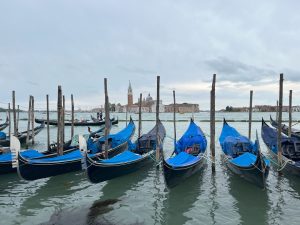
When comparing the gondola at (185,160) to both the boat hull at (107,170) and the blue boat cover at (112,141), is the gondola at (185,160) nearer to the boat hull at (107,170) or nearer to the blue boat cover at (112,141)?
the boat hull at (107,170)

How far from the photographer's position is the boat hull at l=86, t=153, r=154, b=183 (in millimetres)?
9172

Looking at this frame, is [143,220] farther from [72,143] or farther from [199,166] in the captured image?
[72,143]

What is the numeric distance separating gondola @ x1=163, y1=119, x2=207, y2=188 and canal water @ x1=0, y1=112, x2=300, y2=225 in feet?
1.18

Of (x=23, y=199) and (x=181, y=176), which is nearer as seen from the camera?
(x=23, y=199)

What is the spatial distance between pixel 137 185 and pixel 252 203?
11.5 feet

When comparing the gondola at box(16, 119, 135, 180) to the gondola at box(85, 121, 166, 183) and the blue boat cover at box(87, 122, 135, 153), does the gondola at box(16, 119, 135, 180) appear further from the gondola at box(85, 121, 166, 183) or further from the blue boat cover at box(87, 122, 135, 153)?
the gondola at box(85, 121, 166, 183)

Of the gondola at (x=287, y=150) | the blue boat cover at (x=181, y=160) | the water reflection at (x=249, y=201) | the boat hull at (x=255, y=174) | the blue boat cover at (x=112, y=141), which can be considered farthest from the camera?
the blue boat cover at (x=112, y=141)

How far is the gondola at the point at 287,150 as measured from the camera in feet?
34.0

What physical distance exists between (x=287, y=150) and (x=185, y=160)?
4.86 metres

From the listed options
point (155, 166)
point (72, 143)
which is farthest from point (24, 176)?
point (72, 143)

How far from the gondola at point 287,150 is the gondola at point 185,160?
2786mm

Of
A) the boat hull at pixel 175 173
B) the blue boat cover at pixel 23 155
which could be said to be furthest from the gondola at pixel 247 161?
the blue boat cover at pixel 23 155

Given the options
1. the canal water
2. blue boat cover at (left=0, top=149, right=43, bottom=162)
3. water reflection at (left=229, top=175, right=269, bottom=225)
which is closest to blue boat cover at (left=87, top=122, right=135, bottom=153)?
blue boat cover at (left=0, top=149, right=43, bottom=162)

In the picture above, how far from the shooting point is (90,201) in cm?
841
